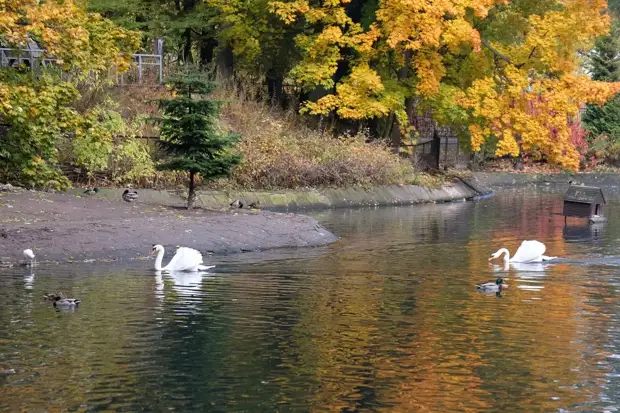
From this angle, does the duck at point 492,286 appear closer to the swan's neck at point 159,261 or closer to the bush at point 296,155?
the swan's neck at point 159,261

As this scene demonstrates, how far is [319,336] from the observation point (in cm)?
1850

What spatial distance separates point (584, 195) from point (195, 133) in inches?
527

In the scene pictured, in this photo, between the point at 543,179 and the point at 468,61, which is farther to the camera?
the point at 543,179

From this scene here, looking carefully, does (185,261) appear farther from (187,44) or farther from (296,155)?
(187,44)

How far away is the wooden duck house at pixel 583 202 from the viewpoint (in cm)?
3822

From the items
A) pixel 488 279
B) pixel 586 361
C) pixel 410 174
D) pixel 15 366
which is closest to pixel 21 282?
pixel 15 366

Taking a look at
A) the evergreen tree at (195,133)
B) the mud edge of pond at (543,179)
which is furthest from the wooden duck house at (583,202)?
the mud edge of pond at (543,179)

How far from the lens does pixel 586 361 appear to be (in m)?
17.0

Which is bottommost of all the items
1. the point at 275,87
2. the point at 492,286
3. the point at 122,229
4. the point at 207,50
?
the point at 492,286

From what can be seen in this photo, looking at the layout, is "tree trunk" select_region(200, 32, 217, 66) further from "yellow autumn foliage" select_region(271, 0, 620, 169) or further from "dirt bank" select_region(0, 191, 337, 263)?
"dirt bank" select_region(0, 191, 337, 263)

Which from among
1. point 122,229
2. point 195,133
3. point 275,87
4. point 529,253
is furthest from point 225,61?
point 529,253

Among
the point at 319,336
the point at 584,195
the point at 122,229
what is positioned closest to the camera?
the point at 319,336

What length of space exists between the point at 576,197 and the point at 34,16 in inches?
687

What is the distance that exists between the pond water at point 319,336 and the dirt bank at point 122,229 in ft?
3.80
